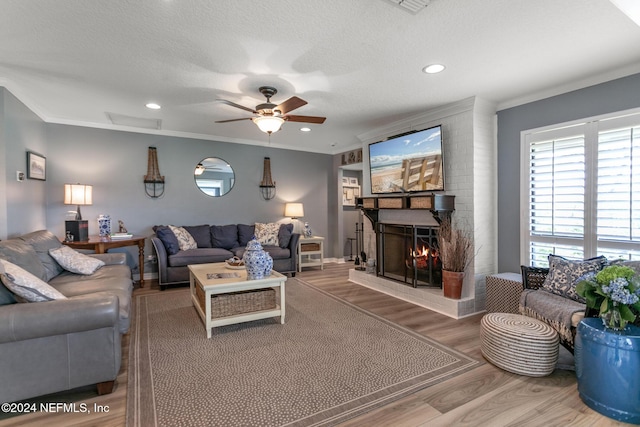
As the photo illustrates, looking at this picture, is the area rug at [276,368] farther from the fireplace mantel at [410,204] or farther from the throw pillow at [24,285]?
the fireplace mantel at [410,204]

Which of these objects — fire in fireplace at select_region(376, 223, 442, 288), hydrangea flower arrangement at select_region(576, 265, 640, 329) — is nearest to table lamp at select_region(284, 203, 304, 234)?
fire in fireplace at select_region(376, 223, 442, 288)

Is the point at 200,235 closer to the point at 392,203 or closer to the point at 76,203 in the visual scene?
the point at 76,203

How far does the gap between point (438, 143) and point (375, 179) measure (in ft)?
3.98

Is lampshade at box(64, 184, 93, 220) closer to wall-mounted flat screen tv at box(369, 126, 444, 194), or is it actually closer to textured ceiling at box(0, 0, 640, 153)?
textured ceiling at box(0, 0, 640, 153)

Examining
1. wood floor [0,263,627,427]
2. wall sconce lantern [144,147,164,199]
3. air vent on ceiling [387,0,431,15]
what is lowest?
wood floor [0,263,627,427]

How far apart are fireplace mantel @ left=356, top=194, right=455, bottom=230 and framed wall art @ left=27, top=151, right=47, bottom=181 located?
14.3 feet

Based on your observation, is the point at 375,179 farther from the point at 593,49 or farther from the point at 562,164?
the point at 593,49

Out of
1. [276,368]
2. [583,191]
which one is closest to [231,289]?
[276,368]

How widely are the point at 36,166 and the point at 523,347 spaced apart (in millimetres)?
5609

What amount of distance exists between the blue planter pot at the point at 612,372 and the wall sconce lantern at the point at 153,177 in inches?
221

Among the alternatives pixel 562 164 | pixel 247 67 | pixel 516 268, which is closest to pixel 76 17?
pixel 247 67

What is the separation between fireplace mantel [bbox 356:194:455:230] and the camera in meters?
3.69

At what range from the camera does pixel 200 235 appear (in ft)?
17.4

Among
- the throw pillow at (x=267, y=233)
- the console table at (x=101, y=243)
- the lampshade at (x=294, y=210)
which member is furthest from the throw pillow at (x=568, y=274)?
the console table at (x=101, y=243)
